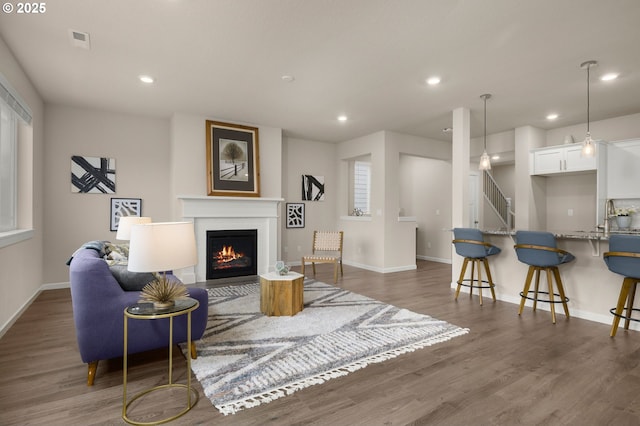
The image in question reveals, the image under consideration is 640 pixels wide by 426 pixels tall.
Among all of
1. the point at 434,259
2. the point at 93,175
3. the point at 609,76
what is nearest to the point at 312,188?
the point at 434,259

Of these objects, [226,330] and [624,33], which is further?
[226,330]

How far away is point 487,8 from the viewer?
2.58 metres

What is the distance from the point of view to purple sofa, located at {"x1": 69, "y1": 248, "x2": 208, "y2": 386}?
222 centimetres

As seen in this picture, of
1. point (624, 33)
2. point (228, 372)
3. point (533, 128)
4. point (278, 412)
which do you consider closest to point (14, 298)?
point (228, 372)

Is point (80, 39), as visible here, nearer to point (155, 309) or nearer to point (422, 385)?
point (155, 309)

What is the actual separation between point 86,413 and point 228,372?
0.83m

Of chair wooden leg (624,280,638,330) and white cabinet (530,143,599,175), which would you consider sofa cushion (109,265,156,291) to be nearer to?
chair wooden leg (624,280,638,330)

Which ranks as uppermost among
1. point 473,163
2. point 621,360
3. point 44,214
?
point 473,163

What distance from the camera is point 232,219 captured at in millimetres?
5855

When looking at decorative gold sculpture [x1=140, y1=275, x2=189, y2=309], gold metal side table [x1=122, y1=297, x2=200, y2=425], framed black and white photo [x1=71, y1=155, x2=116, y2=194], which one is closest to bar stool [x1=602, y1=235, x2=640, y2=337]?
gold metal side table [x1=122, y1=297, x2=200, y2=425]

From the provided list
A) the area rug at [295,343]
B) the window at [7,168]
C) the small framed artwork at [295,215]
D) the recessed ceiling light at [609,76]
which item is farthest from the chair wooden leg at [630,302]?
the window at [7,168]

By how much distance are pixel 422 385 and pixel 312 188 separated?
212 inches

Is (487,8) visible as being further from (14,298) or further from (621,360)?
(14,298)

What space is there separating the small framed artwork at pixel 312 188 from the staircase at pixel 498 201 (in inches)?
147
